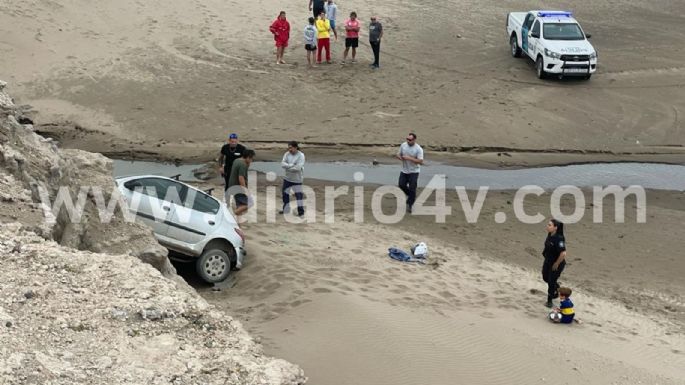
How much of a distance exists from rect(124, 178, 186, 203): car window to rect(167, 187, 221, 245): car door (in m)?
0.11

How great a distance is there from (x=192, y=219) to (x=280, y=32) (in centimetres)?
1264

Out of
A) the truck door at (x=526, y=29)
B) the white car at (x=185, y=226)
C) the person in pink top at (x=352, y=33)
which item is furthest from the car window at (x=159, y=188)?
the truck door at (x=526, y=29)

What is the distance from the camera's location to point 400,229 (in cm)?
1627

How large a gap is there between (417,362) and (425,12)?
22887 millimetres

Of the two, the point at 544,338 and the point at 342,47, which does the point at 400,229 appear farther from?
the point at 342,47

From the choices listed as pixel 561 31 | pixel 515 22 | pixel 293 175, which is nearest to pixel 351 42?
pixel 515 22

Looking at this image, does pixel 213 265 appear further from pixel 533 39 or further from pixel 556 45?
pixel 533 39

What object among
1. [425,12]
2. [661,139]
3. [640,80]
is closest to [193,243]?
[661,139]

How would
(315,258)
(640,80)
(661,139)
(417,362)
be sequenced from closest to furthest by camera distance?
(417,362)
(315,258)
(661,139)
(640,80)

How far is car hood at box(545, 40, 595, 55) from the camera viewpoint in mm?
24781

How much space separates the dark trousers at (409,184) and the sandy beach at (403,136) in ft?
1.48

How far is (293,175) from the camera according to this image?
15953 millimetres

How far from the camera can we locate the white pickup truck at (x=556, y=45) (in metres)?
24.8

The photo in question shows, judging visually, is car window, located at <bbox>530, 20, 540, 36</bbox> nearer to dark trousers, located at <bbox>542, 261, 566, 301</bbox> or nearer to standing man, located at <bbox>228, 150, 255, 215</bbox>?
standing man, located at <bbox>228, 150, 255, 215</bbox>
